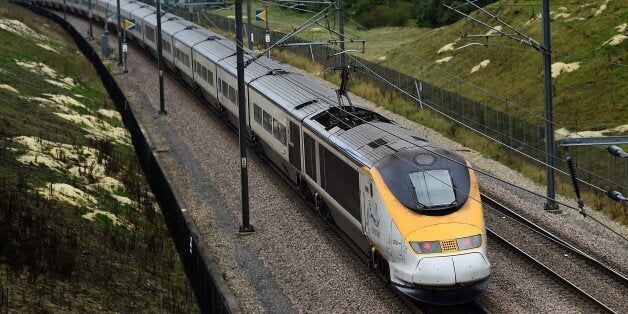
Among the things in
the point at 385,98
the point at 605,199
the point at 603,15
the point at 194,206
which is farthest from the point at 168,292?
the point at 603,15

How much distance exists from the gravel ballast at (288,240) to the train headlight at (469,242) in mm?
2049

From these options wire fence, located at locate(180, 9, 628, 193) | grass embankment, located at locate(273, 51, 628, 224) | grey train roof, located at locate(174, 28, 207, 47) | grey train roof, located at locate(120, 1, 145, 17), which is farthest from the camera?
grey train roof, located at locate(120, 1, 145, 17)

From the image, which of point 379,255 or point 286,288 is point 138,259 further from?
point 379,255

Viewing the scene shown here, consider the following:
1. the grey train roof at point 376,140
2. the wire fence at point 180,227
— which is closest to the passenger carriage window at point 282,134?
the wire fence at point 180,227

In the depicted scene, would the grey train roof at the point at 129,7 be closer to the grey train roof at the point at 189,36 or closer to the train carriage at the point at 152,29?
the train carriage at the point at 152,29

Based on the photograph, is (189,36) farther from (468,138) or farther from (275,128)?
(275,128)

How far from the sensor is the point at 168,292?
63.9 feet

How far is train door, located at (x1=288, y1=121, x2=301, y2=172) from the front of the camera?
83.9 ft

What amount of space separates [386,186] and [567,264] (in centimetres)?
595

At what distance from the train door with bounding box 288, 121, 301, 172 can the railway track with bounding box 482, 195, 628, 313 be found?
19.4 feet

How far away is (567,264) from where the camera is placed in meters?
21.5

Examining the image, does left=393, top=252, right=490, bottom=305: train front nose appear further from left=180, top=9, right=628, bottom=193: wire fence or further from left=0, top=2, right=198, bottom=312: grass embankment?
left=180, top=9, right=628, bottom=193: wire fence

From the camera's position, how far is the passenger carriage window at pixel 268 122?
29205mm

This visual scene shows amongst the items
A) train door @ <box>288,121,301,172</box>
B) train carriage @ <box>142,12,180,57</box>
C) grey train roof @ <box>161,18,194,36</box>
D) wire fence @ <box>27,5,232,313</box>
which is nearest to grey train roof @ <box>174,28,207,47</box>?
grey train roof @ <box>161,18,194,36</box>
